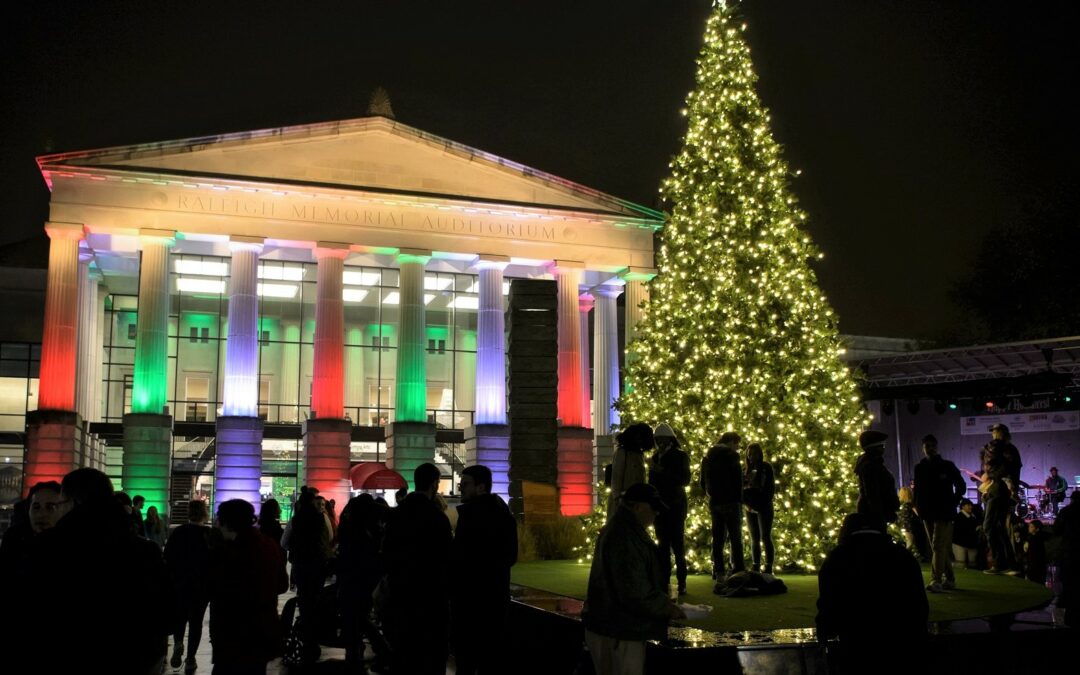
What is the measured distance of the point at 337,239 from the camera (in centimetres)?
4216

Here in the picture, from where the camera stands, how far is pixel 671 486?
12875 mm

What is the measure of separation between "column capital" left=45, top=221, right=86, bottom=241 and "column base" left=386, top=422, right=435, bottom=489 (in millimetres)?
13913

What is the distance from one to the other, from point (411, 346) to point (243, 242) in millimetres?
7734

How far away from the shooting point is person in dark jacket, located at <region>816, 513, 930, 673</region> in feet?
21.0

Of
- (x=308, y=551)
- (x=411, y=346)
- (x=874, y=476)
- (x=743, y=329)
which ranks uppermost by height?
(x=411, y=346)

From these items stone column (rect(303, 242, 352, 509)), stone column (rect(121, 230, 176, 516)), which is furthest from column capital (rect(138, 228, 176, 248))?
stone column (rect(303, 242, 352, 509))

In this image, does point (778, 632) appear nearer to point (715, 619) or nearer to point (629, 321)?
point (715, 619)

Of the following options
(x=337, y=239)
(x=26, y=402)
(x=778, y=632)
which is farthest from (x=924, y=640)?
(x=26, y=402)

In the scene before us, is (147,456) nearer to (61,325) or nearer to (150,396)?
(150,396)

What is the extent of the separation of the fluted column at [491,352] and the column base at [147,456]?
12.0 meters

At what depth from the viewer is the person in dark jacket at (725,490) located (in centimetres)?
1370

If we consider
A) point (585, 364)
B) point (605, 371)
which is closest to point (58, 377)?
point (585, 364)

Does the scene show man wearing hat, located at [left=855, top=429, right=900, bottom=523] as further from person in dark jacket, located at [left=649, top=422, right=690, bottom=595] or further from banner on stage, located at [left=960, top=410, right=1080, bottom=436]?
banner on stage, located at [left=960, top=410, right=1080, bottom=436]

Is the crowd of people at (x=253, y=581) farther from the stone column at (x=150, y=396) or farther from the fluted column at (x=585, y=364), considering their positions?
the fluted column at (x=585, y=364)
